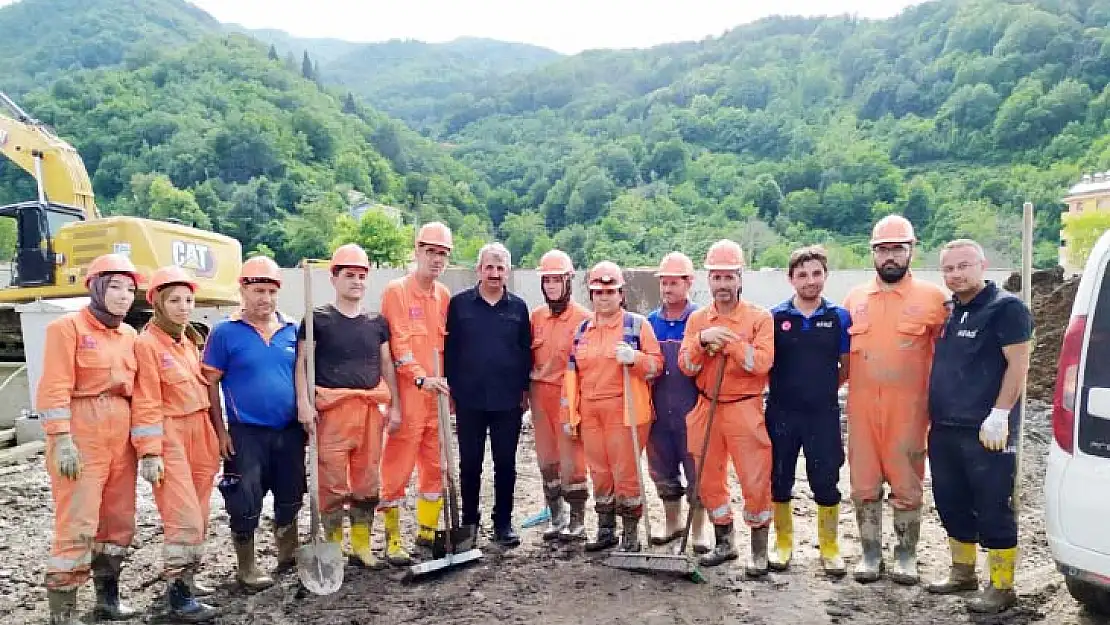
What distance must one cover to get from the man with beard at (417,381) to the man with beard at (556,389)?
64 cm

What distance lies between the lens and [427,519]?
474cm

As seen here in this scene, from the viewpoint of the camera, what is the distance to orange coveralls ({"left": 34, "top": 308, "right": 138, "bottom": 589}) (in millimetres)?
3486

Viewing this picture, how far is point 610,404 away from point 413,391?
1.17 m

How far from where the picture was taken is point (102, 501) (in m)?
3.67

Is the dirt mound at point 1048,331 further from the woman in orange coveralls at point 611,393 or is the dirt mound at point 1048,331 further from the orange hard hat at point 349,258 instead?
the orange hard hat at point 349,258

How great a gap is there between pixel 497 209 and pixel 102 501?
88.2m

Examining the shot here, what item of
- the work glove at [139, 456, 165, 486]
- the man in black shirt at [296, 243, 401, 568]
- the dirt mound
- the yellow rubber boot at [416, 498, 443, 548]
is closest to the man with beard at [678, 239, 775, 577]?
the yellow rubber boot at [416, 498, 443, 548]

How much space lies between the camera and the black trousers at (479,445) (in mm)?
4668

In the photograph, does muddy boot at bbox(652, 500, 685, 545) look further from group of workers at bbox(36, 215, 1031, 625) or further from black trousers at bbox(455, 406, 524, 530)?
black trousers at bbox(455, 406, 524, 530)

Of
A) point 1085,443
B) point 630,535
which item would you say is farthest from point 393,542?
point 1085,443

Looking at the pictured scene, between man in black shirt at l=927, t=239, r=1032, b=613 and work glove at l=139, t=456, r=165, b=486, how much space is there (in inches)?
151

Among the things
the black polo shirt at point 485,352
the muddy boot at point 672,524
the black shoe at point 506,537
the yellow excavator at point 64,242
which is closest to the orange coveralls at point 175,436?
the black polo shirt at point 485,352

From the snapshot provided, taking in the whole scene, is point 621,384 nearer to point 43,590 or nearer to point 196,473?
point 196,473

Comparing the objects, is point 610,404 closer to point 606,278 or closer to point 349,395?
point 606,278
